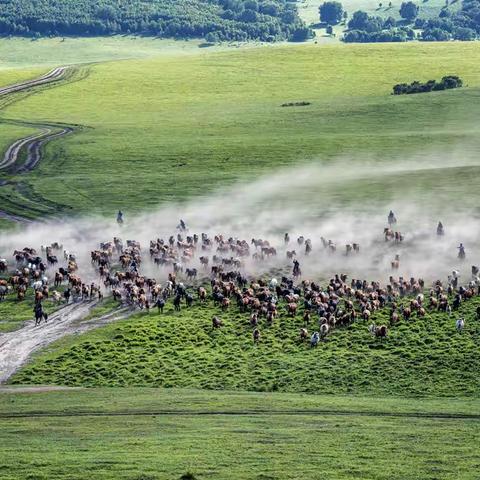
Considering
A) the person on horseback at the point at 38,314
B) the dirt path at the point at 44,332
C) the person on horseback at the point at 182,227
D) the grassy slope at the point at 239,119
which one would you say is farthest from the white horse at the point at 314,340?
the grassy slope at the point at 239,119

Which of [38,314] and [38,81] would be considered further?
[38,81]

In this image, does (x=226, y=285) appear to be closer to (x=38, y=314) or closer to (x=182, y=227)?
(x=38, y=314)

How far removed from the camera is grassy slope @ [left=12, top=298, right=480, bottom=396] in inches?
2244

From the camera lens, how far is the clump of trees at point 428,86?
156 metres

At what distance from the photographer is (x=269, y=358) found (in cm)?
6109

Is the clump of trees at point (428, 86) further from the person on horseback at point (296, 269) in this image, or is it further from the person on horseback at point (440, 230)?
the person on horseback at point (296, 269)

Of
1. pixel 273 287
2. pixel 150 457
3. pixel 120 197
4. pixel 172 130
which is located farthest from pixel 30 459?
pixel 172 130

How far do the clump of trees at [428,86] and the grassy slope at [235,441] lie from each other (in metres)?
109

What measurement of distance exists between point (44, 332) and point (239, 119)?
8335 centimetres

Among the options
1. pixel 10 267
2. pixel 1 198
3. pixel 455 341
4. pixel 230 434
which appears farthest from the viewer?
pixel 1 198

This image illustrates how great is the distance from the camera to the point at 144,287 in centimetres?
7419

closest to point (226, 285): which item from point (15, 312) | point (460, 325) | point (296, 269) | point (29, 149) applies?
point (296, 269)

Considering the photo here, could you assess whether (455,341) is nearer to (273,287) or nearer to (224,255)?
(273,287)

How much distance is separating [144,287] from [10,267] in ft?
44.5
